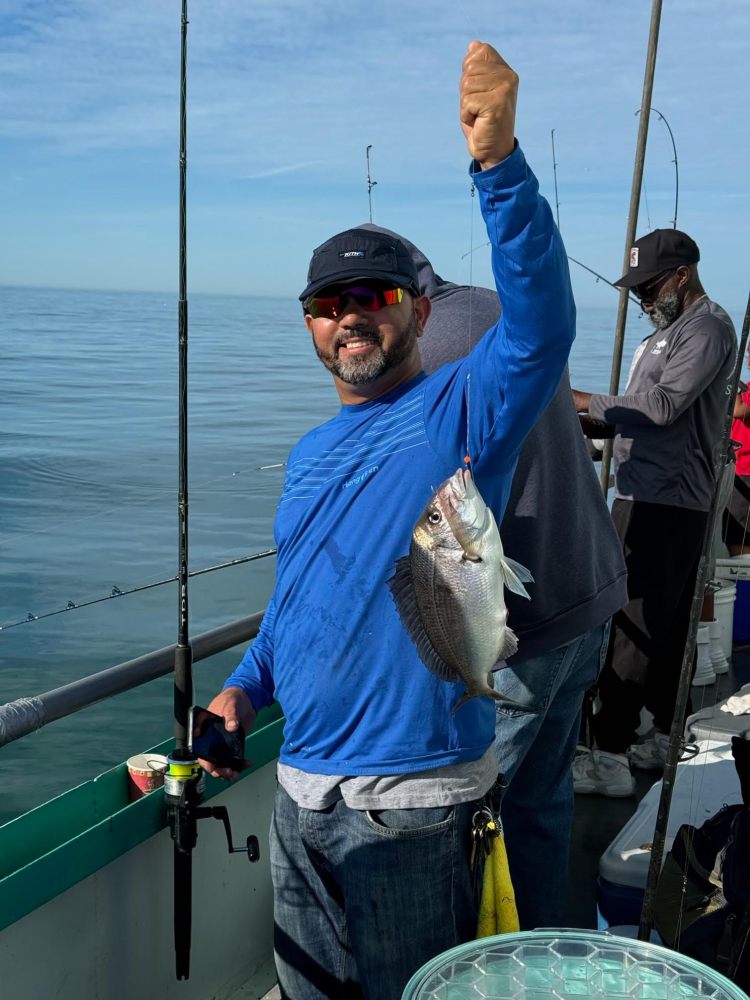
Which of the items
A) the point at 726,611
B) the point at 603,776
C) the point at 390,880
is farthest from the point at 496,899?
the point at 726,611

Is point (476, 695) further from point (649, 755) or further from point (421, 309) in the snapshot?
point (649, 755)

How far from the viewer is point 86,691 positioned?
2316mm

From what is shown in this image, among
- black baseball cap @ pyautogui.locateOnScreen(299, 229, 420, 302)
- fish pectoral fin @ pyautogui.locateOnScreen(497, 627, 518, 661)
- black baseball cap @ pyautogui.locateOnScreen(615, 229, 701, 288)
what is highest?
black baseball cap @ pyautogui.locateOnScreen(615, 229, 701, 288)

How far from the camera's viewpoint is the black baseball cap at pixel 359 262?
1882mm

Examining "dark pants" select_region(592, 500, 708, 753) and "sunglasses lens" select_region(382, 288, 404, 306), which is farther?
"dark pants" select_region(592, 500, 708, 753)

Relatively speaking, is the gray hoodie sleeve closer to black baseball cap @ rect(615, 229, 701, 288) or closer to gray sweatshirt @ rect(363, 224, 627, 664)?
black baseball cap @ rect(615, 229, 701, 288)

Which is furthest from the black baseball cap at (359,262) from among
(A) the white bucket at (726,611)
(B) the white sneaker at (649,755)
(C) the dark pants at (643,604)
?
(A) the white bucket at (726,611)

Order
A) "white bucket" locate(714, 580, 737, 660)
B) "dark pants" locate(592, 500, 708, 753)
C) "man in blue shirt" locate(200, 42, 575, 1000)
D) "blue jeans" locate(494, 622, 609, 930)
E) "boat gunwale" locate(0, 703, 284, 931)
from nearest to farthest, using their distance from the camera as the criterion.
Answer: "man in blue shirt" locate(200, 42, 575, 1000) → "boat gunwale" locate(0, 703, 284, 931) → "blue jeans" locate(494, 622, 609, 930) → "dark pants" locate(592, 500, 708, 753) → "white bucket" locate(714, 580, 737, 660)

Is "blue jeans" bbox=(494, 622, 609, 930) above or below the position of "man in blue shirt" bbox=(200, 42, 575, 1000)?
below

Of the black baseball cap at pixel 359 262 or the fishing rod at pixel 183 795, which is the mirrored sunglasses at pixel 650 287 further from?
the black baseball cap at pixel 359 262

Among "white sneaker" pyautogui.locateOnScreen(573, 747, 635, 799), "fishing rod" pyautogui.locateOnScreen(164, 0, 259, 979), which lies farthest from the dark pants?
"fishing rod" pyautogui.locateOnScreen(164, 0, 259, 979)

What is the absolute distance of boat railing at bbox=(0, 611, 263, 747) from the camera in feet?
7.07

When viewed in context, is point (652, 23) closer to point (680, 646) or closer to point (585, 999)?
point (680, 646)

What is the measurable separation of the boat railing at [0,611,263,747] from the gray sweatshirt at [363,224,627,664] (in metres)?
0.85
